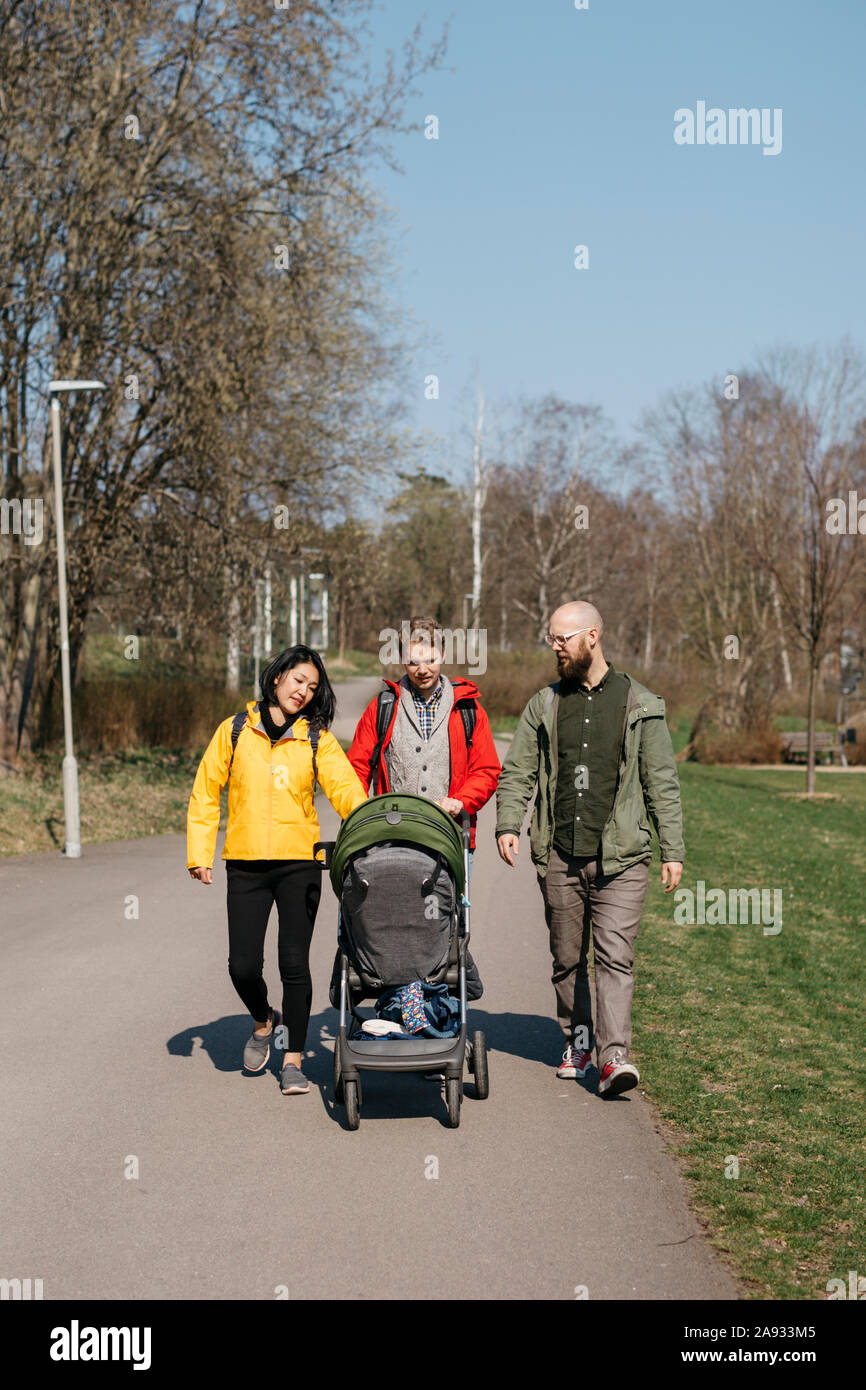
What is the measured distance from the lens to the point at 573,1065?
6.55 meters

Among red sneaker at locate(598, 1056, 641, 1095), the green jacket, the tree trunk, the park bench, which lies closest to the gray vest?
the green jacket

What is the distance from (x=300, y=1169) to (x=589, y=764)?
2116 mm

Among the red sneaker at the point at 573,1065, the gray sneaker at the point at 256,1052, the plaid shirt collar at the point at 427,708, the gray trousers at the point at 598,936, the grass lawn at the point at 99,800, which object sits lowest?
the grass lawn at the point at 99,800

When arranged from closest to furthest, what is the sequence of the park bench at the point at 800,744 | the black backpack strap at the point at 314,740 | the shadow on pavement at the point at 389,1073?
the shadow on pavement at the point at 389,1073 → the black backpack strap at the point at 314,740 → the park bench at the point at 800,744

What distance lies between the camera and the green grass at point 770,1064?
15.2 ft

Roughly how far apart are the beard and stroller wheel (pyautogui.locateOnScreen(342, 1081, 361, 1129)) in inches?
77.0

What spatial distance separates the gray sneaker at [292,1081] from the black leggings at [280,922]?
0.28 ft

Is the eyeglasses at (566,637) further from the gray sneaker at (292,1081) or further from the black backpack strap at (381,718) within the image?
the gray sneaker at (292,1081)

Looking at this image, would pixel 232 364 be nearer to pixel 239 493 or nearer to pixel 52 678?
pixel 239 493

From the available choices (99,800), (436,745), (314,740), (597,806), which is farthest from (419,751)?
(99,800)

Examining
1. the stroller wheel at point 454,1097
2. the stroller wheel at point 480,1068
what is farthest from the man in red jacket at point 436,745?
the stroller wheel at point 454,1097

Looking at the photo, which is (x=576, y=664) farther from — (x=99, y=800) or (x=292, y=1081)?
(x=99, y=800)

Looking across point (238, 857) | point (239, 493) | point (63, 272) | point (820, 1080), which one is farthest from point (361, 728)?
point (239, 493)
